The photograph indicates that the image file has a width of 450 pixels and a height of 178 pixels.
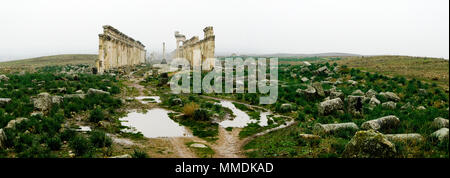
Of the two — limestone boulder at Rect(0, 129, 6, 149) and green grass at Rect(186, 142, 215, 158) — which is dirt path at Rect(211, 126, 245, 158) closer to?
green grass at Rect(186, 142, 215, 158)

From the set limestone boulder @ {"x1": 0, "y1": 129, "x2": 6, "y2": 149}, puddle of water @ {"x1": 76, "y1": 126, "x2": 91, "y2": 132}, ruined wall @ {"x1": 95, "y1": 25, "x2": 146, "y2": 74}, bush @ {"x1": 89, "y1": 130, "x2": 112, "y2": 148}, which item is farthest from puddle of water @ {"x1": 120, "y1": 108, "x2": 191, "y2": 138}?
ruined wall @ {"x1": 95, "y1": 25, "x2": 146, "y2": 74}

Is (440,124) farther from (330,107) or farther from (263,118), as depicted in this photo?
(263,118)

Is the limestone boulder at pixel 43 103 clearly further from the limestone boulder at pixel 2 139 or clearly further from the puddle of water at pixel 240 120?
the puddle of water at pixel 240 120

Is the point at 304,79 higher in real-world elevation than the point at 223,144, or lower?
higher

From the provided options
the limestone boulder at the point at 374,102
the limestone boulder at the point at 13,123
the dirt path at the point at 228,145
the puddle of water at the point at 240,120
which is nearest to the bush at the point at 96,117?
the limestone boulder at the point at 13,123

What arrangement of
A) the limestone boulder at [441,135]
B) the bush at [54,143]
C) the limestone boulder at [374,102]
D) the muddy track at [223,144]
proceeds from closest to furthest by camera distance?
1. the limestone boulder at [441,135]
2. the bush at [54,143]
3. the muddy track at [223,144]
4. the limestone boulder at [374,102]

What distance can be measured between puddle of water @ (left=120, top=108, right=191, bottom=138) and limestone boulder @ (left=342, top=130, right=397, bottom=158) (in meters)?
5.95

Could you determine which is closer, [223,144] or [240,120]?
[223,144]

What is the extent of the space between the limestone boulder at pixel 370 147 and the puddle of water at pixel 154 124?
595cm

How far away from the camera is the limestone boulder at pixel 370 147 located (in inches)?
252

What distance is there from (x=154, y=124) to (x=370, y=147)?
8.36 meters

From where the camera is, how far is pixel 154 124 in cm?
1161

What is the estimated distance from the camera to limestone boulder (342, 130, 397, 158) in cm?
639

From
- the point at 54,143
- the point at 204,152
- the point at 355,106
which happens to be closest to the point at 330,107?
the point at 355,106
